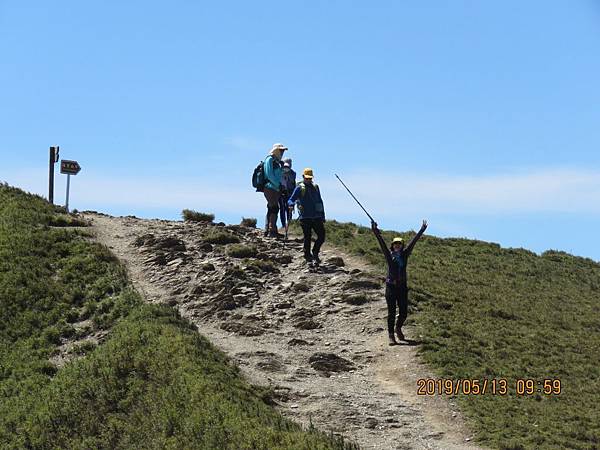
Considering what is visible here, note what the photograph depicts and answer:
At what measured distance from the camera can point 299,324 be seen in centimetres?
2498

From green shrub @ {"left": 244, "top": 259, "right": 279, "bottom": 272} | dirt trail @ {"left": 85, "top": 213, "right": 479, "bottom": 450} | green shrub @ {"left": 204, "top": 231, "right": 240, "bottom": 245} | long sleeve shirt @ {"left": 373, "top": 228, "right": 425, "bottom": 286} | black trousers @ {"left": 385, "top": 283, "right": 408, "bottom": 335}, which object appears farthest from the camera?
green shrub @ {"left": 204, "top": 231, "right": 240, "bottom": 245}

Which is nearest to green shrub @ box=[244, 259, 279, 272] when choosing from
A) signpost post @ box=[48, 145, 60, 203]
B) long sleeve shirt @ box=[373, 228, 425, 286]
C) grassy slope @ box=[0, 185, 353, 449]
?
grassy slope @ box=[0, 185, 353, 449]

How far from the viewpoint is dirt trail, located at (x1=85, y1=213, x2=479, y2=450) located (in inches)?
758

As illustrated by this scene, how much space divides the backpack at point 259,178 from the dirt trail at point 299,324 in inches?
68.8

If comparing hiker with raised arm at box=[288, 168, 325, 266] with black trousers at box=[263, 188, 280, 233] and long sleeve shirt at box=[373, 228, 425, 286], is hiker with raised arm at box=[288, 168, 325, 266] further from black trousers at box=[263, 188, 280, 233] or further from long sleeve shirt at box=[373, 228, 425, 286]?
long sleeve shirt at box=[373, 228, 425, 286]

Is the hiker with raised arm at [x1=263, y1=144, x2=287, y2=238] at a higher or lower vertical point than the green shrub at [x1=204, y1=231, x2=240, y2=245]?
higher

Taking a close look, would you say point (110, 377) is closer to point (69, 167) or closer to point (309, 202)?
point (309, 202)

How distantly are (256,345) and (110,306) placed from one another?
4.17 meters

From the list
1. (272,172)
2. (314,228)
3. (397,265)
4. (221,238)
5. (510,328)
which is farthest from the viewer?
(221,238)

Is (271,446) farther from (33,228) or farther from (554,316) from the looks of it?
(33,228)

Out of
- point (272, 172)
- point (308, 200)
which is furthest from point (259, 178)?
point (308, 200)
